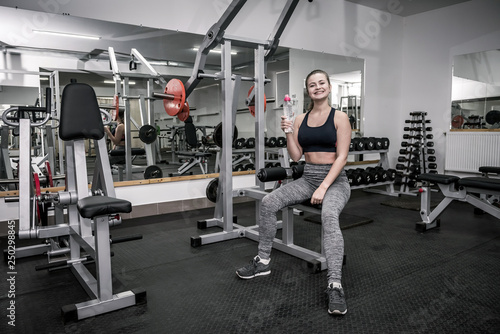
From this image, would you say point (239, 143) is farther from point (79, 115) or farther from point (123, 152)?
point (79, 115)

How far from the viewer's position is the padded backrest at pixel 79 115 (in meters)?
1.83

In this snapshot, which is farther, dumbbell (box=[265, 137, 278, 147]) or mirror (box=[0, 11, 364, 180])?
dumbbell (box=[265, 137, 278, 147])

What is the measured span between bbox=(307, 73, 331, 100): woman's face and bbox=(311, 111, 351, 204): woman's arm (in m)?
0.14

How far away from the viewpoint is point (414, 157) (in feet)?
15.2

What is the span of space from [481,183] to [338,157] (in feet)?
4.31

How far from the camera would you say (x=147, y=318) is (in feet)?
5.20

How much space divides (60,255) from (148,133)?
1700mm

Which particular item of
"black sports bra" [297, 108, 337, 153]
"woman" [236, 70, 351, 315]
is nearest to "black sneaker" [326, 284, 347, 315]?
"woman" [236, 70, 351, 315]

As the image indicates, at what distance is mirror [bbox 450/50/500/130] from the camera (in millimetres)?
4480

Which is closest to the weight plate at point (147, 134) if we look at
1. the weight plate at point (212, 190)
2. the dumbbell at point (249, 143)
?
the weight plate at point (212, 190)

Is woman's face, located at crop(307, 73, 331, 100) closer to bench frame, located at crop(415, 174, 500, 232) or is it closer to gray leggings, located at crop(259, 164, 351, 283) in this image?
gray leggings, located at crop(259, 164, 351, 283)

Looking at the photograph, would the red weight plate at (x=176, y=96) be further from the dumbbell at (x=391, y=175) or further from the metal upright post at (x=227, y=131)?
the dumbbell at (x=391, y=175)

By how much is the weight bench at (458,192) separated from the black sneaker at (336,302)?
1530 millimetres

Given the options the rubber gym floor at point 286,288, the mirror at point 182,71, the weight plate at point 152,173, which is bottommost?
the rubber gym floor at point 286,288
